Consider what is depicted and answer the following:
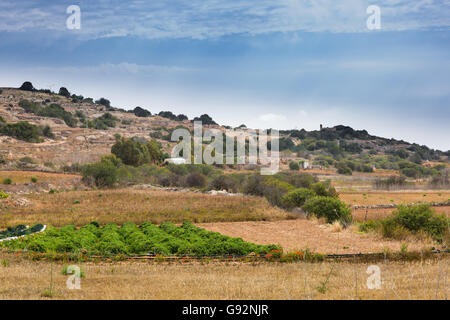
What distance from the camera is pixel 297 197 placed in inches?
1292

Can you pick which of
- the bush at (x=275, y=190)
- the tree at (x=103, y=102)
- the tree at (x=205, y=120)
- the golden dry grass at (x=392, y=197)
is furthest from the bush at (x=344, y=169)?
the tree at (x=103, y=102)

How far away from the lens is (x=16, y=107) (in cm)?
10656

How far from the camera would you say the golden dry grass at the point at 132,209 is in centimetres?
2680

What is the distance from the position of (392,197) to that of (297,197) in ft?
72.3

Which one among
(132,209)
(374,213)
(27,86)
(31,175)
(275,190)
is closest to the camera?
(132,209)

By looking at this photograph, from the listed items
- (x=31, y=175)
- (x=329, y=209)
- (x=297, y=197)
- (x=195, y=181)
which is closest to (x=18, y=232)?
(x=329, y=209)

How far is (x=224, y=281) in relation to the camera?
10656 millimetres

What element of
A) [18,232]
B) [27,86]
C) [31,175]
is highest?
[27,86]

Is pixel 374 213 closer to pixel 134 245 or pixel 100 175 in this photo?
pixel 134 245

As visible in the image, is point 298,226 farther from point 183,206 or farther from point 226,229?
point 183,206

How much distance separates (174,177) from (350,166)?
4742 cm

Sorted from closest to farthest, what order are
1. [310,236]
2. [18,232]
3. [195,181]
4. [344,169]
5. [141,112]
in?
[18,232]
[310,236]
[195,181]
[344,169]
[141,112]

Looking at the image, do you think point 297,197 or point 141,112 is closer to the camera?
point 297,197

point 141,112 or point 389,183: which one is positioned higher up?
point 141,112
